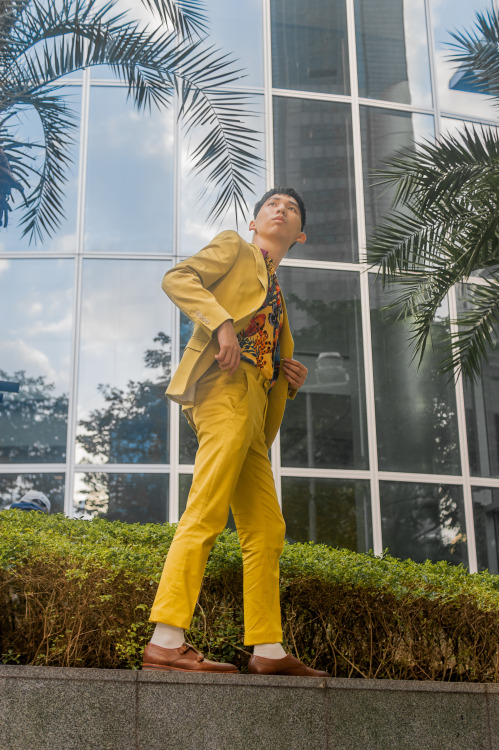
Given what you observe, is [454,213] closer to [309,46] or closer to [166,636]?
[166,636]

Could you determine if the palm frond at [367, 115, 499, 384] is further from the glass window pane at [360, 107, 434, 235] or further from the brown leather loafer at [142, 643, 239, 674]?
the brown leather loafer at [142, 643, 239, 674]

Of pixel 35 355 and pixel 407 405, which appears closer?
pixel 35 355

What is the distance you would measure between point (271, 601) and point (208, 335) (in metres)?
1.21

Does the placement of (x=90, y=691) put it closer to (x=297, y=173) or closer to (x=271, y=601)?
(x=271, y=601)

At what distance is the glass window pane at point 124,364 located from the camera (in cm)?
1027

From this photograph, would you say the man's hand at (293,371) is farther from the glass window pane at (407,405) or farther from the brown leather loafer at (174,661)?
the glass window pane at (407,405)

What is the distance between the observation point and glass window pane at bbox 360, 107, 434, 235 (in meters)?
11.7

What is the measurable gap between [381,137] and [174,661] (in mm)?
10183

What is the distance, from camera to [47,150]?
747cm

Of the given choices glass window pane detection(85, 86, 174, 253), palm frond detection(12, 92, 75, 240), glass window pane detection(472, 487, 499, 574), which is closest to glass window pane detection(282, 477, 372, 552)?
glass window pane detection(472, 487, 499, 574)

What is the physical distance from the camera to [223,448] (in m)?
3.55

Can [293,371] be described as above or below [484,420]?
below

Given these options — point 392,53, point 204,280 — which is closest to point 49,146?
point 204,280

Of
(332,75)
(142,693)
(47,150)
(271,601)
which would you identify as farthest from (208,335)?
(332,75)
